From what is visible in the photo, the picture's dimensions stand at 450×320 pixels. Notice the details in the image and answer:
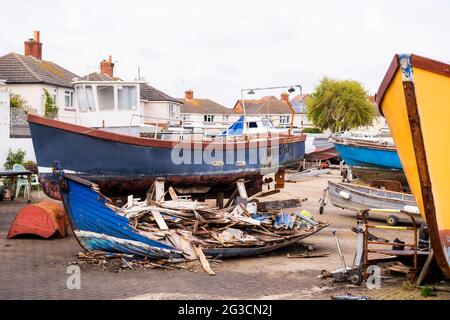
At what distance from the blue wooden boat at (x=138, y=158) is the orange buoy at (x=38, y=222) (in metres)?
0.82

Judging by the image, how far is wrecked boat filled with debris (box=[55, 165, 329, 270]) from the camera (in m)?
11.3

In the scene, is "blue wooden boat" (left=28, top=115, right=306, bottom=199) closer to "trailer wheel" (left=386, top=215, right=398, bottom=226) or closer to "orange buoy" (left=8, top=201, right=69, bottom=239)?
"orange buoy" (left=8, top=201, right=69, bottom=239)

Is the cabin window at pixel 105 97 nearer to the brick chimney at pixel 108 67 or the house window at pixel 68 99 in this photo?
the house window at pixel 68 99

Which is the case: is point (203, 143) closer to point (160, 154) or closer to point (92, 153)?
point (160, 154)

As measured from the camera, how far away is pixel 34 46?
3847cm

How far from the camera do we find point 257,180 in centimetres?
1822

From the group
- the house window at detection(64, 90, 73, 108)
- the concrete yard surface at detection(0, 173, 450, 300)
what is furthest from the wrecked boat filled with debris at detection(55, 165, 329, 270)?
the house window at detection(64, 90, 73, 108)

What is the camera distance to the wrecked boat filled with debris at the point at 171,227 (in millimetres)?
11266

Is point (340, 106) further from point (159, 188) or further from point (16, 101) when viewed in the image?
point (159, 188)

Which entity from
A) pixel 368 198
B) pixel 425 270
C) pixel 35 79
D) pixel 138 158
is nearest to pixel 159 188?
pixel 138 158

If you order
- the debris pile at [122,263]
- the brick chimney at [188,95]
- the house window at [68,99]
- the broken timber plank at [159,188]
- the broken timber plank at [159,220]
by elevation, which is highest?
the brick chimney at [188,95]

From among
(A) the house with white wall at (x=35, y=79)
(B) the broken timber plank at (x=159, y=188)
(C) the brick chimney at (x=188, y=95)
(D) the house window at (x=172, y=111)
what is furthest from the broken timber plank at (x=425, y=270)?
(C) the brick chimney at (x=188, y=95)
